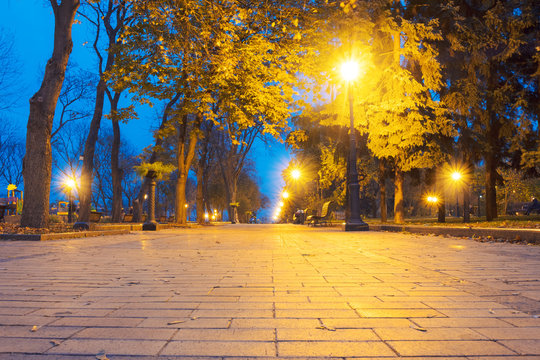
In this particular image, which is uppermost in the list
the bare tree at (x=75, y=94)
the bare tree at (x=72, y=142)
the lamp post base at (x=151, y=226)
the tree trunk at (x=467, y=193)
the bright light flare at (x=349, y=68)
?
the bare tree at (x=75, y=94)

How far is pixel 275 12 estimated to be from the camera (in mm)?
11500

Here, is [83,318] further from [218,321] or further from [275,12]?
[275,12]

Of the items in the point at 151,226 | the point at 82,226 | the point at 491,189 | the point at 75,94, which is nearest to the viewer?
the point at 82,226

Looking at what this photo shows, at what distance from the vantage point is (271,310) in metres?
3.08

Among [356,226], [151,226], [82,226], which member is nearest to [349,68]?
[356,226]

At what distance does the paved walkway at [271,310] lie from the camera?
7.27 feet

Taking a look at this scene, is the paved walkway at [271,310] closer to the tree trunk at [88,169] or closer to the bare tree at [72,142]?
the tree trunk at [88,169]

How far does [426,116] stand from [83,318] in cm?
1719

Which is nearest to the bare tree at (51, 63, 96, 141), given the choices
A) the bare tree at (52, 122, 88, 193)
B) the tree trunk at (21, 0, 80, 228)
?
the bare tree at (52, 122, 88, 193)

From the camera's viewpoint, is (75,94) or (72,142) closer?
(75,94)

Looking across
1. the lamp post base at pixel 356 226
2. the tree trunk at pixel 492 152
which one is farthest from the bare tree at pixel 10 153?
the tree trunk at pixel 492 152

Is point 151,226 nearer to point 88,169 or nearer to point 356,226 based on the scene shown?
point 88,169

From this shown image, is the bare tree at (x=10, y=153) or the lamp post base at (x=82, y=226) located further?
the bare tree at (x=10, y=153)

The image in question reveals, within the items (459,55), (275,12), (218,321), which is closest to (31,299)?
(218,321)
